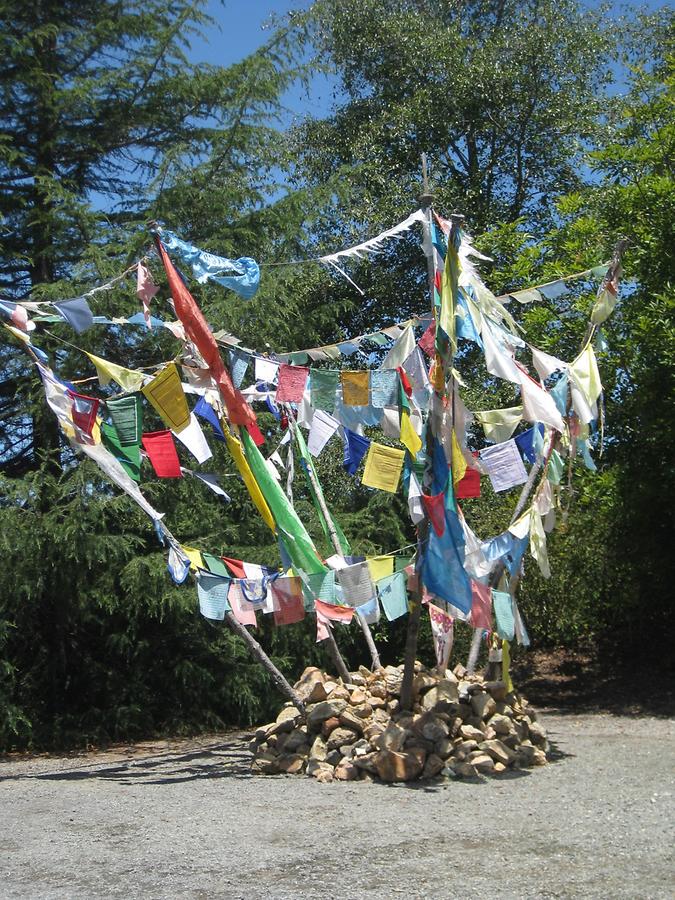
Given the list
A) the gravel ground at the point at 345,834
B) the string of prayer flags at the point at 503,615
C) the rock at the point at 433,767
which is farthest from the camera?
the string of prayer flags at the point at 503,615

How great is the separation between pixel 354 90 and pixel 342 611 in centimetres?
1217

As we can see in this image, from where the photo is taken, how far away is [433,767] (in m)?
6.93

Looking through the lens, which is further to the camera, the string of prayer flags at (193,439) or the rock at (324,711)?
the rock at (324,711)

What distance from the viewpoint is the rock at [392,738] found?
7020 mm

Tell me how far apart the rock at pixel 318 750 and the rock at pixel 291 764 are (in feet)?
0.36

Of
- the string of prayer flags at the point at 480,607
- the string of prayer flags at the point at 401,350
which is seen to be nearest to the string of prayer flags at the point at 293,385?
the string of prayer flags at the point at 401,350

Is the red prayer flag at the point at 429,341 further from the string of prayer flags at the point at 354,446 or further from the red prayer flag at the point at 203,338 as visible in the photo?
the red prayer flag at the point at 203,338

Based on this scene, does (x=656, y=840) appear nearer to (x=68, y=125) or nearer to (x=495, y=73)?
(x=68, y=125)

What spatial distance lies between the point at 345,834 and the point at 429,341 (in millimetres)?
3569

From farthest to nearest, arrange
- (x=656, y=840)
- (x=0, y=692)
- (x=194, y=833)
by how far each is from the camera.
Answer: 1. (x=0, y=692)
2. (x=194, y=833)
3. (x=656, y=840)

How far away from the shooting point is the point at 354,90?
55.7ft

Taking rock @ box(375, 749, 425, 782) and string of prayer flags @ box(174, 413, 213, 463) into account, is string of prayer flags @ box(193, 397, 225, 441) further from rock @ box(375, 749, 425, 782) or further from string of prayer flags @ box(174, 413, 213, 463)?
rock @ box(375, 749, 425, 782)

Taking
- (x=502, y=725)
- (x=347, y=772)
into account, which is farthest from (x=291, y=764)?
(x=502, y=725)

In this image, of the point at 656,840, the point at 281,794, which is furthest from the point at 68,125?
the point at 656,840
